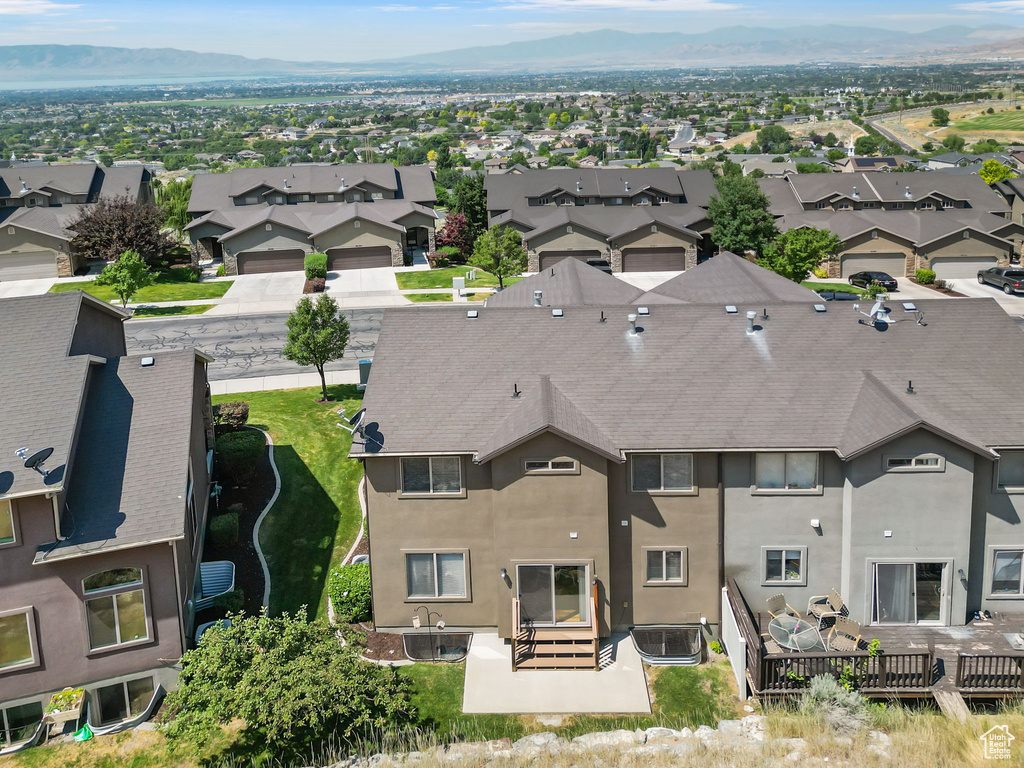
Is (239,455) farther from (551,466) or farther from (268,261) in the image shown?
(268,261)

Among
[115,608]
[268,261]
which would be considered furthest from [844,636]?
[268,261]

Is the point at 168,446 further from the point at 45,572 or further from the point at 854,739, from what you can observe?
the point at 854,739

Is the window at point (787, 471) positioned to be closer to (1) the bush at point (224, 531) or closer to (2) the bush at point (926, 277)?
(1) the bush at point (224, 531)

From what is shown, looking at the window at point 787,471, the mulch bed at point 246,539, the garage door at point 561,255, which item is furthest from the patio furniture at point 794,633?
the garage door at point 561,255

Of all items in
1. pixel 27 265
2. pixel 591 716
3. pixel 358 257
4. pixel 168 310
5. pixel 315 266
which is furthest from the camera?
pixel 358 257

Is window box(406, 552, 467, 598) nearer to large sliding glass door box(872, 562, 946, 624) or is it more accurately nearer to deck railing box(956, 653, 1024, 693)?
large sliding glass door box(872, 562, 946, 624)
